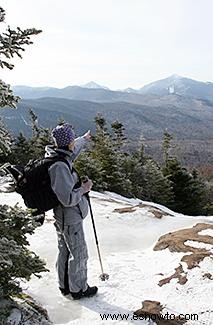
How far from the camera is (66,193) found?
20.2 feet

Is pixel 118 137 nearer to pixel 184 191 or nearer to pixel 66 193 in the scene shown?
pixel 184 191

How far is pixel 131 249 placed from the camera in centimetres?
964

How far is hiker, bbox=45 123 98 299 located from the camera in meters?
6.18

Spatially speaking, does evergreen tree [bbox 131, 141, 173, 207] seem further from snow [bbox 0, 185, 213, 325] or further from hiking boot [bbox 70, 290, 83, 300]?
hiking boot [bbox 70, 290, 83, 300]

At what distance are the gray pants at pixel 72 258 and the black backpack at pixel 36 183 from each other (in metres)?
0.55

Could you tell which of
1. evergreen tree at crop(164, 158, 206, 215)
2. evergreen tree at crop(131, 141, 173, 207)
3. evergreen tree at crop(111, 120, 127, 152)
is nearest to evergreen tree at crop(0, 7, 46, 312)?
evergreen tree at crop(131, 141, 173, 207)

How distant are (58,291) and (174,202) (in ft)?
105

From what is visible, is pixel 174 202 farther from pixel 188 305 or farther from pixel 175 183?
pixel 188 305

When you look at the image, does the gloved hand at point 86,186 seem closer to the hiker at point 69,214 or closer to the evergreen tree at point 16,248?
the hiker at point 69,214

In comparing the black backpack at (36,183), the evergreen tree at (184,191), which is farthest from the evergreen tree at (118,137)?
the black backpack at (36,183)

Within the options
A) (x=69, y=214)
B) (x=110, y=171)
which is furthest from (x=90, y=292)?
(x=110, y=171)

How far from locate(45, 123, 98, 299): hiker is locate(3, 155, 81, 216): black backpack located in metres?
0.09

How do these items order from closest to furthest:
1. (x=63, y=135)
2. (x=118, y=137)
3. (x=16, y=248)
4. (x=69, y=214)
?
(x=16, y=248) → (x=63, y=135) → (x=69, y=214) → (x=118, y=137)

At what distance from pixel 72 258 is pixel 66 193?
1.05 metres
